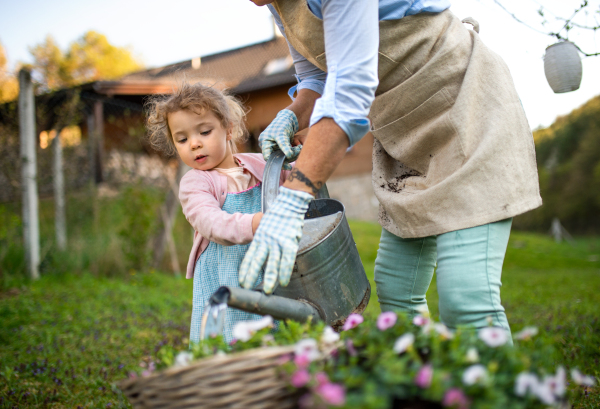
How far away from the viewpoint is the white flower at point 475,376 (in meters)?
0.78

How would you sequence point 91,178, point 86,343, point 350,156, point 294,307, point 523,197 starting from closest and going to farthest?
point 294,307 → point 523,197 → point 86,343 → point 91,178 → point 350,156

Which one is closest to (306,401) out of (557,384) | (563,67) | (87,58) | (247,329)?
(247,329)

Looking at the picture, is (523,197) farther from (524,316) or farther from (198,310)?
(524,316)

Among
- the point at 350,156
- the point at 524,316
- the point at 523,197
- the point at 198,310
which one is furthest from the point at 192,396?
the point at 350,156

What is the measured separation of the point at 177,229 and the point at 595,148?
712 inches

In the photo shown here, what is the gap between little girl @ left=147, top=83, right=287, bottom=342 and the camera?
5.12 feet

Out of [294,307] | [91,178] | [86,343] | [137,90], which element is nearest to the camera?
[294,307]

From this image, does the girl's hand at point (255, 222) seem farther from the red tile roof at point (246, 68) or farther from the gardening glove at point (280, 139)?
the red tile roof at point (246, 68)

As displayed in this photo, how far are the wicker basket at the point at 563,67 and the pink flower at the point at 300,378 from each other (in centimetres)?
242

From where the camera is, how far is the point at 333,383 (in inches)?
33.0

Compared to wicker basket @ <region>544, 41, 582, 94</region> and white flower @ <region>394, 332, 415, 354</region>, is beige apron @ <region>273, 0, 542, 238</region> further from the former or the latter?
wicker basket @ <region>544, 41, 582, 94</region>

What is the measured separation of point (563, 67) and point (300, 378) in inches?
97.6

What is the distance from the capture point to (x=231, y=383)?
83cm

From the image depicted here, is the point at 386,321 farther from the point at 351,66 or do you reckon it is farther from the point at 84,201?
the point at 84,201
